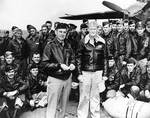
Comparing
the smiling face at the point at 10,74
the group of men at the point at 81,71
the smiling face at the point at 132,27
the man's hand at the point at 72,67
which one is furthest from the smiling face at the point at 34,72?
the smiling face at the point at 132,27

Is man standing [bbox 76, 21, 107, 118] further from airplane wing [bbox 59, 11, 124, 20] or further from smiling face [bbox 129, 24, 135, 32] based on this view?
airplane wing [bbox 59, 11, 124, 20]

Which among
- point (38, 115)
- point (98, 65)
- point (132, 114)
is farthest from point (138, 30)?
point (38, 115)

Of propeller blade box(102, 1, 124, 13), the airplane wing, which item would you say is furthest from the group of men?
the airplane wing

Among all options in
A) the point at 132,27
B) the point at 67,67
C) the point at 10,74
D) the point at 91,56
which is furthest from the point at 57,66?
the point at 132,27

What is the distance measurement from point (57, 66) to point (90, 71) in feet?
2.13

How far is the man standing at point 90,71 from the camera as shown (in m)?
4.83

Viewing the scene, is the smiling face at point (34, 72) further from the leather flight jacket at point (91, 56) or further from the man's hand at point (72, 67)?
the man's hand at point (72, 67)

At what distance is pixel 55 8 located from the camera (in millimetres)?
7258

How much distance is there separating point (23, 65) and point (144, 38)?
2658 mm

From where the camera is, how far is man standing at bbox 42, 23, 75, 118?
14.8 feet

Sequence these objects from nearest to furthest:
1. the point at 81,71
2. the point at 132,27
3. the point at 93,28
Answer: the point at 93,28 < the point at 81,71 < the point at 132,27

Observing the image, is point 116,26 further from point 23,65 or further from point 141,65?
point 23,65

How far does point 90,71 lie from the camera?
483 centimetres

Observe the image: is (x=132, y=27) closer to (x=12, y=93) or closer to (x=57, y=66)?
(x=57, y=66)
